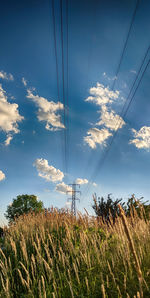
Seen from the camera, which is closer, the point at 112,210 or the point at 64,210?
the point at 64,210

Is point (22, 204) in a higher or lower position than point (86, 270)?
higher

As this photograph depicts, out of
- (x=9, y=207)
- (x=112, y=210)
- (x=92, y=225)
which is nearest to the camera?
(x=92, y=225)

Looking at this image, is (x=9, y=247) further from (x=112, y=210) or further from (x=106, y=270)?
(x=112, y=210)

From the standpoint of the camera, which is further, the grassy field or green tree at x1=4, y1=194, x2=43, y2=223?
green tree at x1=4, y1=194, x2=43, y2=223

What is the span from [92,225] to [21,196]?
134ft

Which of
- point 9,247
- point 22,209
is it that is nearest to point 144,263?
point 9,247

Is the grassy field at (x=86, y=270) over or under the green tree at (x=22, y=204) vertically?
under

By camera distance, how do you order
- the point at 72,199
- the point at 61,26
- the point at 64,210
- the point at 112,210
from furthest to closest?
the point at 72,199
the point at 61,26
the point at 112,210
the point at 64,210

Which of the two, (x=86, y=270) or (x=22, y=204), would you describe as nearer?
(x=86, y=270)

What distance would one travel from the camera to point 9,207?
44562 millimetres

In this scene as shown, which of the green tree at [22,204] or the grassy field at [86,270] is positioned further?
the green tree at [22,204]

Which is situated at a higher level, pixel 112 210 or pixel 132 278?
pixel 112 210

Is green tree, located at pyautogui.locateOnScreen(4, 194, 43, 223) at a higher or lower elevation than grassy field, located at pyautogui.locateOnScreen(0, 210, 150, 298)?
higher

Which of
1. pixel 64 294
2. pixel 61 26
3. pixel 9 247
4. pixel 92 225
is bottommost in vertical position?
pixel 64 294
